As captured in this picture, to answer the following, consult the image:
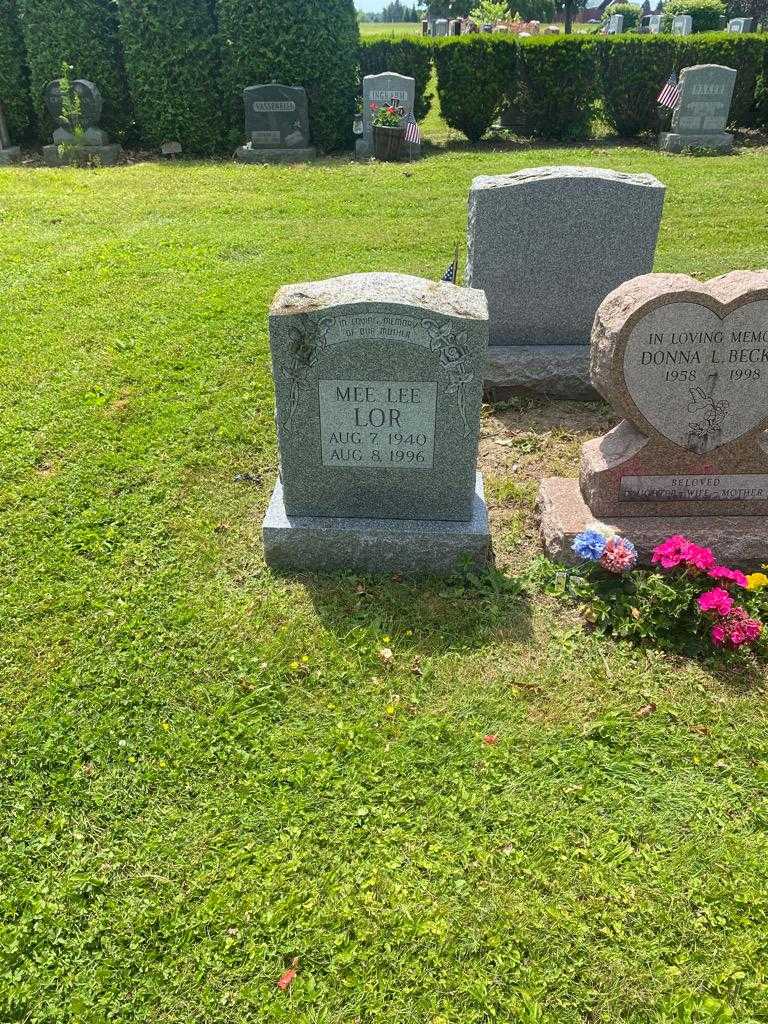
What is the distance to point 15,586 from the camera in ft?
13.2

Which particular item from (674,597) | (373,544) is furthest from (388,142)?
(674,597)

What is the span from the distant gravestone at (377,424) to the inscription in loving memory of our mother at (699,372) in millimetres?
857

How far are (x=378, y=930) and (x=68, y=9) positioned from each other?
51.0 feet

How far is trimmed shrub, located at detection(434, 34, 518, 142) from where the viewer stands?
1397cm

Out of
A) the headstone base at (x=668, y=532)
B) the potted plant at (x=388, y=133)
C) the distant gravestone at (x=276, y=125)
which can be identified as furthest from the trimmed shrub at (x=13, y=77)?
the headstone base at (x=668, y=532)

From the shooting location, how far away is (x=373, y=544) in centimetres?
407

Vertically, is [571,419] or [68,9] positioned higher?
[68,9]

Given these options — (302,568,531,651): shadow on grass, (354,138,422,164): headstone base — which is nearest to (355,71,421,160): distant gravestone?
(354,138,422,164): headstone base

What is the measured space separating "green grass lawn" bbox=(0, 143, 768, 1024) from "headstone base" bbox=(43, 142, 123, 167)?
9811 mm

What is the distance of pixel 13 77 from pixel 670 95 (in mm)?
11591

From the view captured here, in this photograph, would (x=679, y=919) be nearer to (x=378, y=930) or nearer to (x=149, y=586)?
(x=378, y=930)

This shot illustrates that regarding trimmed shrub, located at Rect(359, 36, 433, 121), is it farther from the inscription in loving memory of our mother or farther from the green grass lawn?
the inscription in loving memory of our mother

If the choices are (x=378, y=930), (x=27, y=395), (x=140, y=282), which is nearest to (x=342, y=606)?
(x=378, y=930)

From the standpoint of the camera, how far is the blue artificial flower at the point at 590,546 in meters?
3.84
